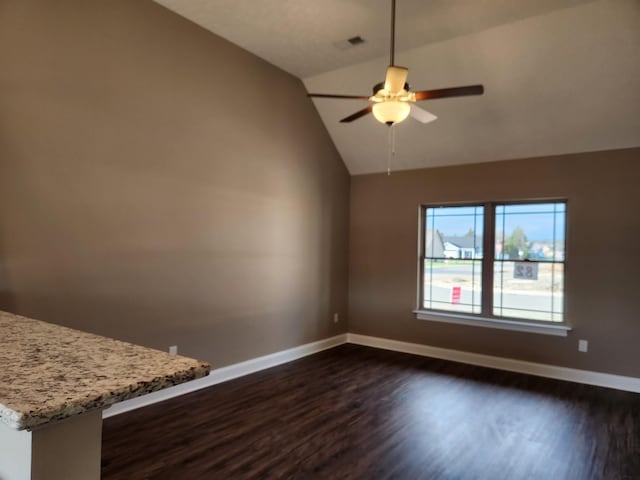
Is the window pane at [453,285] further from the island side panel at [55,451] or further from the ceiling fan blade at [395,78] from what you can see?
the island side panel at [55,451]

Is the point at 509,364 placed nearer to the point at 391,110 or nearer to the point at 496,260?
the point at 496,260

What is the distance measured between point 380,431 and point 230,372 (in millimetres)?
1766

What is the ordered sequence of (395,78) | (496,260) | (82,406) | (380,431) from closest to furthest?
(82,406), (395,78), (380,431), (496,260)

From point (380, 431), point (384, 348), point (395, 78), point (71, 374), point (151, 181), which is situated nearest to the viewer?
point (71, 374)

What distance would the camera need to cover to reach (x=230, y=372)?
167 inches

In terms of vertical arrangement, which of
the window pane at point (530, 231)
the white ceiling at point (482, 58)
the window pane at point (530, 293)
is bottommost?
the window pane at point (530, 293)

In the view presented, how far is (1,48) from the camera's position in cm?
268

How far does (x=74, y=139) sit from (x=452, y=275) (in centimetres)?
442

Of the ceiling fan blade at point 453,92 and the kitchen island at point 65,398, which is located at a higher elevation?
the ceiling fan blade at point 453,92

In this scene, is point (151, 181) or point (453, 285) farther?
point (453, 285)

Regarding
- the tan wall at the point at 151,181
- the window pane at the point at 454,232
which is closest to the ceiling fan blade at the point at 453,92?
the tan wall at the point at 151,181

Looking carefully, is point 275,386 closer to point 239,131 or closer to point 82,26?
point 239,131

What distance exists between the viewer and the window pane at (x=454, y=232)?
520 centimetres

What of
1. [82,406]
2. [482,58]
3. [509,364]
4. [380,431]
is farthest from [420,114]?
[509,364]
